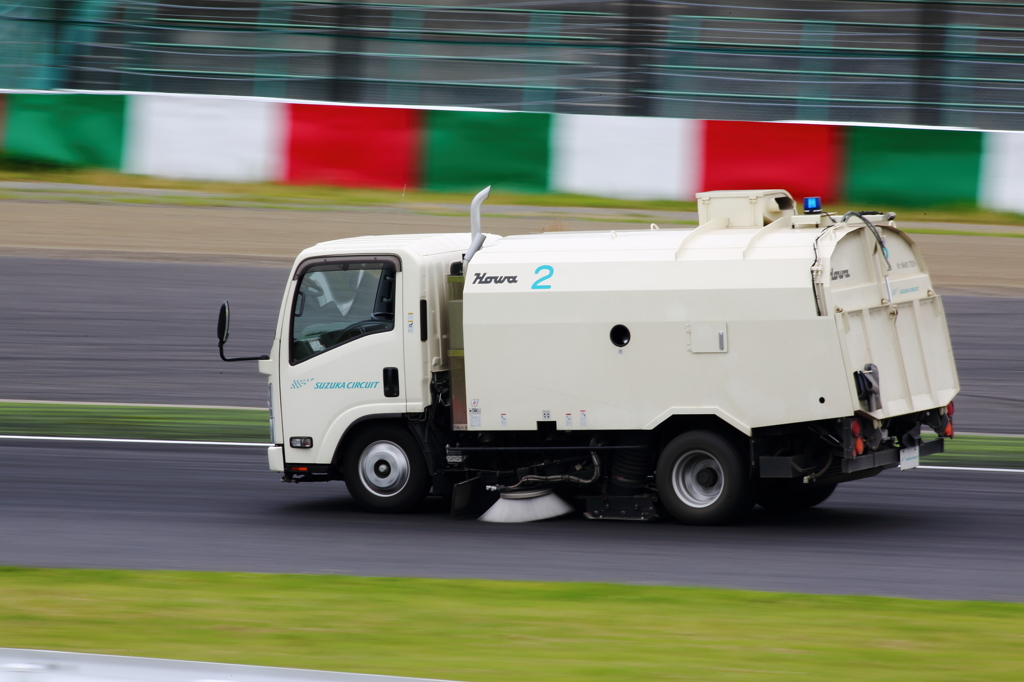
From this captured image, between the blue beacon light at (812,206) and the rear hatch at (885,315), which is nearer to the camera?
the rear hatch at (885,315)

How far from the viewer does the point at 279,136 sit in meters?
19.5

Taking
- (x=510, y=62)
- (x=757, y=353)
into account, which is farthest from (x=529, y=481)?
(x=510, y=62)

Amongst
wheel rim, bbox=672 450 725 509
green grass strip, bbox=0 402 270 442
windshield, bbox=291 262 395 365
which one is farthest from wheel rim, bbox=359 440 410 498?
green grass strip, bbox=0 402 270 442

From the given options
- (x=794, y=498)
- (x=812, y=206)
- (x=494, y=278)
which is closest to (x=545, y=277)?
(x=494, y=278)

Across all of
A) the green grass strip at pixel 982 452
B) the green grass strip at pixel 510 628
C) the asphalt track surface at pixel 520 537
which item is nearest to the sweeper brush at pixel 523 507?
the asphalt track surface at pixel 520 537

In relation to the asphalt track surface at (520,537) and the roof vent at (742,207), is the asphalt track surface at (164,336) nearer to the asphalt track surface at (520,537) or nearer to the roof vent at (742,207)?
the asphalt track surface at (520,537)

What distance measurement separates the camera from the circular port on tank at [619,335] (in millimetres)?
9812

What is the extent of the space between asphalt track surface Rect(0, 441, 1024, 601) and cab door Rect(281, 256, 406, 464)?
81cm

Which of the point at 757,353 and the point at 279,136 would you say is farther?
the point at 279,136

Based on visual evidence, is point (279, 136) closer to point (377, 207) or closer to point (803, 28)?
point (377, 207)

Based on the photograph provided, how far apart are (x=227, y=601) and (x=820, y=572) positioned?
3.70 meters

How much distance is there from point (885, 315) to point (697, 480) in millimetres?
1816

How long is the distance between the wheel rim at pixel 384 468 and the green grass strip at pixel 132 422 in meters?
3.69

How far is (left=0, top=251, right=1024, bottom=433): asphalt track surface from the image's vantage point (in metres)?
15.5
